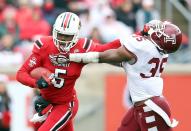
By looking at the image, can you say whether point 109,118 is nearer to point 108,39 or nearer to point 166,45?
point 108,39

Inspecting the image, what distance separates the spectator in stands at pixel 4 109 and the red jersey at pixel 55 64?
12.0 feet

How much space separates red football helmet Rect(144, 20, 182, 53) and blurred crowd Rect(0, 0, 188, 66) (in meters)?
5.34

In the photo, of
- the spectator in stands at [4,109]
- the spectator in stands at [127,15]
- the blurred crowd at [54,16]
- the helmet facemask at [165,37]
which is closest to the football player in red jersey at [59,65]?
the helmet facemask at [165,37]

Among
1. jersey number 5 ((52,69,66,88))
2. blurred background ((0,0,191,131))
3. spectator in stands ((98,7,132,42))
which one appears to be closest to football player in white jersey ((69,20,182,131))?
jersey number 5 ((52,69,66,88))

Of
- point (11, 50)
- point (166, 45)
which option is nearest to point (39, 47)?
point (166, 45)

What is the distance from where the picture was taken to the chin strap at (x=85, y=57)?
328 inches

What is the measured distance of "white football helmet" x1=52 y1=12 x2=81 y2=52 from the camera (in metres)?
8.45

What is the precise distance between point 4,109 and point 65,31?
13.9 feet

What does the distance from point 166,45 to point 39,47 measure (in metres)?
1.46

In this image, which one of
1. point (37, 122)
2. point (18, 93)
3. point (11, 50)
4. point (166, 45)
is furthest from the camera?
point (11, 50)

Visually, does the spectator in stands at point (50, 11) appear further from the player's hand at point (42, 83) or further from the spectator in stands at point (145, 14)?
the player's hand at point (42, 83)

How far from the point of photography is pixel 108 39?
13883 millimetres

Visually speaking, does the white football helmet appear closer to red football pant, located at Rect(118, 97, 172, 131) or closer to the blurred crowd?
red football pant, located at Rect(118, 97, 172, 131)

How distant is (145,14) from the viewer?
46.8 feet
